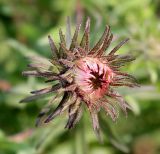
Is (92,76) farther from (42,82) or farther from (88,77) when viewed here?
(42,82)

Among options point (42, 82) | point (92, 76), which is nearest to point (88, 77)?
point (92, 76)

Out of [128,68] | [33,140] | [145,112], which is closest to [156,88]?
[128,68]

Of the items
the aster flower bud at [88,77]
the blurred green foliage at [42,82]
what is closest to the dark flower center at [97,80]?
the aster flower bud at [88,77]

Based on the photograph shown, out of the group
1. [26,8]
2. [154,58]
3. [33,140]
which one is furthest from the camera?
[26,8]

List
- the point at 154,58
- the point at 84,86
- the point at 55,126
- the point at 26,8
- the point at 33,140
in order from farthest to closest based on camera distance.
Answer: the point at 26,8 → the point at 154,58 → the point at 33,140 → the point at 55,126 → the point at 84,86

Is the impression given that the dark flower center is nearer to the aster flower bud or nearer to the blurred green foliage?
the aster flower bud

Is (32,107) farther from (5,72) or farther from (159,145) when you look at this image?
(159,145)

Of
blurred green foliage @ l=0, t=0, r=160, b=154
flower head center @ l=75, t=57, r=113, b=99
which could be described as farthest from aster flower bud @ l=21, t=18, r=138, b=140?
blurred green foliage @ l=0, t=0, r=160, b=154

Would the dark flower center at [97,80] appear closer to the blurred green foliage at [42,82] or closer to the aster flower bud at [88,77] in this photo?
the aster flower bud at [88,77]

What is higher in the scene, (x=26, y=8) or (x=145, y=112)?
(x=26, y=8)
